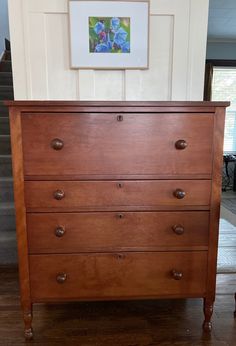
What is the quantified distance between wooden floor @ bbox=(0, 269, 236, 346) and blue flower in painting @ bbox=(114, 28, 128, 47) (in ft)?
5.21

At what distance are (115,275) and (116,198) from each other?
1.28ft

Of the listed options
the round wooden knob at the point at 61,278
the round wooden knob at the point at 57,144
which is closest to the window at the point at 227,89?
the round wooden knob at the point at 57,144

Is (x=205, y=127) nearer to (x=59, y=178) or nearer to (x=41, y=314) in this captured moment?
(x=59, y=178)

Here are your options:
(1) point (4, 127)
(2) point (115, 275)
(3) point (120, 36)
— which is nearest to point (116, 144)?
(2) point (115, 275)

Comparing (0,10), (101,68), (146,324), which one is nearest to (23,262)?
(146,324)

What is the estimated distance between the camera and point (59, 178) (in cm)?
118

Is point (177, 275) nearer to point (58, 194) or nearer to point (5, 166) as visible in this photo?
point (58, 194)

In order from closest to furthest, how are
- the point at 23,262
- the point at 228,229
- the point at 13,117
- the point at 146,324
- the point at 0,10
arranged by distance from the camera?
the point at 13,117, the point at 23,262, the point at 146,324, the point at 228,229, the point at 0,10

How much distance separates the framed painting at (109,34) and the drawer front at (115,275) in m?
1.10

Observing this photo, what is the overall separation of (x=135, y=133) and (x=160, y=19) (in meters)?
0.85

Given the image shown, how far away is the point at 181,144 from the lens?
45.9 inches

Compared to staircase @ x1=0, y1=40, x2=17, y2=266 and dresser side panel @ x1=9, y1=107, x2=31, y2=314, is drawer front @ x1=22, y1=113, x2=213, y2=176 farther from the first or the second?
staircase @ x1=0, y1=40, x2=17, y2=266

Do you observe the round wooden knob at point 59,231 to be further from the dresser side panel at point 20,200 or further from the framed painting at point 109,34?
the framed painting at point 109,34

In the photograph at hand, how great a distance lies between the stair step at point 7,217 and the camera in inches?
90.3
